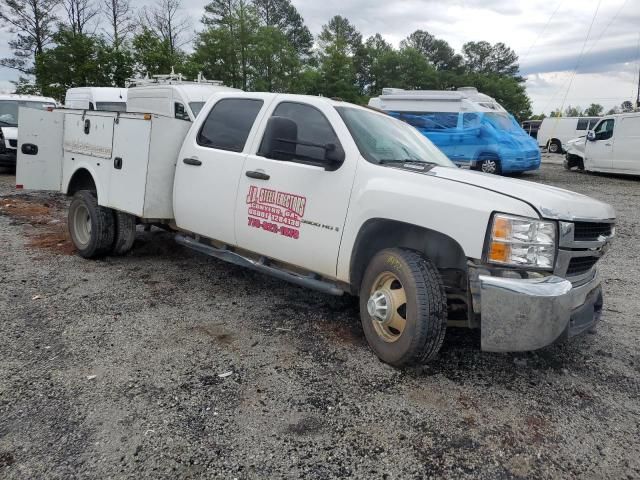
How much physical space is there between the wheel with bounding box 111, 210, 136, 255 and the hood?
11.9ft

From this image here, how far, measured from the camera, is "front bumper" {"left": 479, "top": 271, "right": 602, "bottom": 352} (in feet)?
9.20

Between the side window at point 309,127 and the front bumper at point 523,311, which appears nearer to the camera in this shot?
the front bumper at point 523,311

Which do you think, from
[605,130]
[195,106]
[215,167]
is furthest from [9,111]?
[605,130]

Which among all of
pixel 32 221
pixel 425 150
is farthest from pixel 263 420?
pixel 32 221

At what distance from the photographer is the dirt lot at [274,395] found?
8.08 ft

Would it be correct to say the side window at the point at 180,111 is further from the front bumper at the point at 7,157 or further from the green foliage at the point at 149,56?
the green foliage at the point at 149,56

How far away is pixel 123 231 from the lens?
18.5ft

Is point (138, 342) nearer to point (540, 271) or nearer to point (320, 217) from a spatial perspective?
point (320, 217)

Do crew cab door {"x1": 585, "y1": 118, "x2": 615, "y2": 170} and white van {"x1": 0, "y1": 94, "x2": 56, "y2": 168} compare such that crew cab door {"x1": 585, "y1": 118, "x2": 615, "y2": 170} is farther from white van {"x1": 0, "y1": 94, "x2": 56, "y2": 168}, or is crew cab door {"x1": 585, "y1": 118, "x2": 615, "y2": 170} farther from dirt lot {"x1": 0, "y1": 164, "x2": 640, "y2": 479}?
white van {"x1": 0, "y1": 94, "x2": 56, "y2": 168}

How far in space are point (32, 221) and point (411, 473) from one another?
7638 mm

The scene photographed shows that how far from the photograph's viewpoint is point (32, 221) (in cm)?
800

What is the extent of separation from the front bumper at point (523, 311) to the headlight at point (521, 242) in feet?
0.35

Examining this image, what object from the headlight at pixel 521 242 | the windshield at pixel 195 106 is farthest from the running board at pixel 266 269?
the windshield at pixel 195 106

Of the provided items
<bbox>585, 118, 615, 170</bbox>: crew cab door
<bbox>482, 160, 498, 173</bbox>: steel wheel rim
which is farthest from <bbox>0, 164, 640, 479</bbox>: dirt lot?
<bbox>585, 118, 615, 170</bbox>: crew cab door
